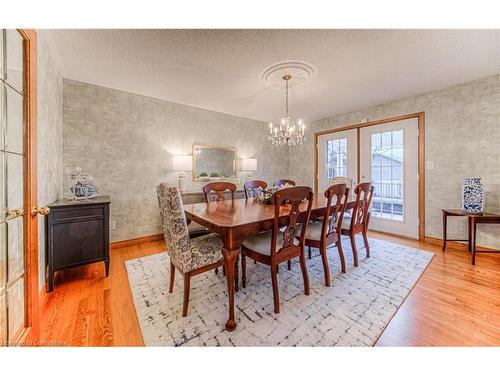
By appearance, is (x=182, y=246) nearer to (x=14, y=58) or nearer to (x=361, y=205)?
(x=14, y=58)

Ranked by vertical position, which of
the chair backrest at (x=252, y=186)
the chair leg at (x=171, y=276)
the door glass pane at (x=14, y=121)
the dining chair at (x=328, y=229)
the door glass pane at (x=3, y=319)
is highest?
the door glass pane at (x=14, y=121)

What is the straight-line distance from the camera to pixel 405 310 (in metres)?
1.55

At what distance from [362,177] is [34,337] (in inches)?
179

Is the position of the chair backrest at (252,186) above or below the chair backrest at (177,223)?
above

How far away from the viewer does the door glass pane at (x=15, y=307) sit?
1.00m

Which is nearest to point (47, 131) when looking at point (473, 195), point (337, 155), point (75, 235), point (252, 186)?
point (75, 235)

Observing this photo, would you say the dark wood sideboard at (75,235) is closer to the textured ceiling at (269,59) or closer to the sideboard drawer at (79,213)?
the sideboard drawer at (79,213)

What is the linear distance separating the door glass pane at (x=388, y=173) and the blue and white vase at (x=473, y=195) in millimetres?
859

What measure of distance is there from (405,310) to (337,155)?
3.28m

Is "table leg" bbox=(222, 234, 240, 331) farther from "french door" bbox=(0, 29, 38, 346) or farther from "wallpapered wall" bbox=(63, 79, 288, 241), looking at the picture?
"wallpapered wall" bbox=(63, 79, 288, 241)

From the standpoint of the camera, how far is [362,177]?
12.9ft

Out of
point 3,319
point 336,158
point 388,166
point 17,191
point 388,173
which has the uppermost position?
point 336,158

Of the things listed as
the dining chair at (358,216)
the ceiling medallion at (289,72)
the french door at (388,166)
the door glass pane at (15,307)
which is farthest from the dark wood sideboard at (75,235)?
the french door at (388,166)

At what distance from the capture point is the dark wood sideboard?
1.87m
